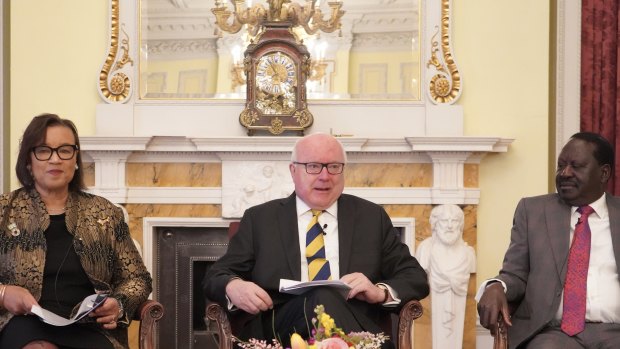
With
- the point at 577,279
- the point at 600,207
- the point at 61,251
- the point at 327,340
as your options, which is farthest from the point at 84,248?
the point at 600,207

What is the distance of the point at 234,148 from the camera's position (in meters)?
5.31

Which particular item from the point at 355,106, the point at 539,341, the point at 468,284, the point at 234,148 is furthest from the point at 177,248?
the point at 539,341

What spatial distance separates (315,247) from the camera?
3.87m

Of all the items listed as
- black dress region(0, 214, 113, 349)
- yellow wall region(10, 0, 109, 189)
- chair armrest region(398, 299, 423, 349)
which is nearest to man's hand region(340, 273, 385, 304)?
chair armrest region(398, 299, 423, 349)

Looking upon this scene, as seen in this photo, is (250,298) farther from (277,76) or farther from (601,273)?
(277,76)

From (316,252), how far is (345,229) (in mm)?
156

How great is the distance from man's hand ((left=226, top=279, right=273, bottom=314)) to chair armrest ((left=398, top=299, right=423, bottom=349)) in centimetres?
54

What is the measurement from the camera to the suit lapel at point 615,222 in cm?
368

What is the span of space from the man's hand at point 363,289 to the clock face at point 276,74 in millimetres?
1992

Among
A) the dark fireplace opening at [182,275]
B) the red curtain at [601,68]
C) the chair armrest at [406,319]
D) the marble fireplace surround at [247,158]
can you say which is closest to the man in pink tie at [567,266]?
the chair armrest at [406,319]

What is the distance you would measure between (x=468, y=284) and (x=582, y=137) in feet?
6.05

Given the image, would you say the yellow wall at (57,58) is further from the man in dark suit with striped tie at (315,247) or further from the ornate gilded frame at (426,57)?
the man in dark suit with striped tie at (315,247)

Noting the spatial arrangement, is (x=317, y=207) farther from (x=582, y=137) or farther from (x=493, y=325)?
(x=582, y=137)

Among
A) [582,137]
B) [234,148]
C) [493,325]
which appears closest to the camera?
[493,325]
